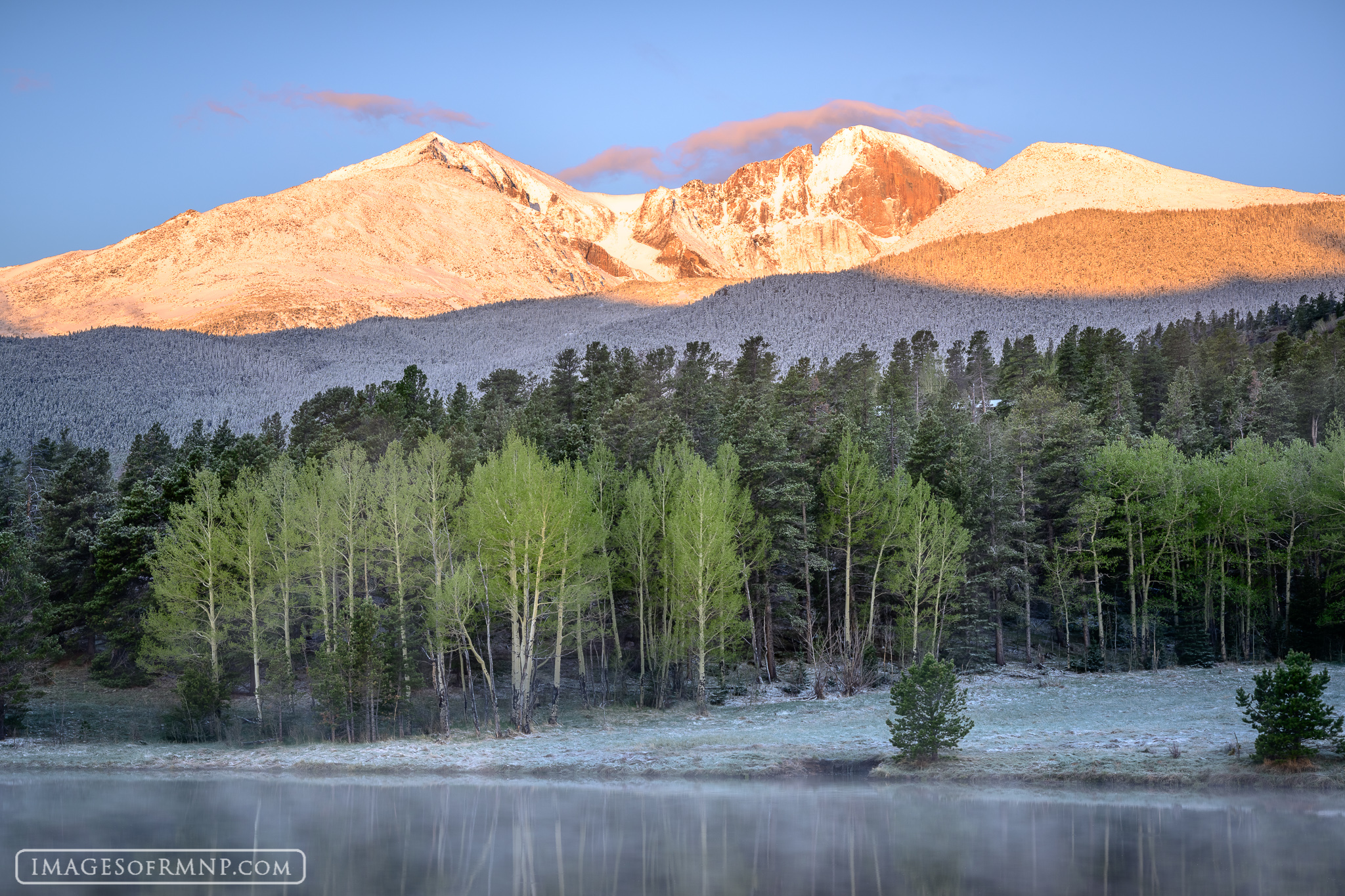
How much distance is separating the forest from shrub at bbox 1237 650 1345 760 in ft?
70.2

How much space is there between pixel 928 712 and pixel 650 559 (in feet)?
71.8

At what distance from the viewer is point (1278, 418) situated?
71.7m

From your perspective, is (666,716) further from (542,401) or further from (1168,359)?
(1168,359)

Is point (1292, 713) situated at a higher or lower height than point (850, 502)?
lower

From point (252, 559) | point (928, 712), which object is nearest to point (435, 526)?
point (252, 559)

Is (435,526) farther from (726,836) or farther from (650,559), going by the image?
(726,836)

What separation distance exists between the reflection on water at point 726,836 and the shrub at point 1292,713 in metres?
1.87

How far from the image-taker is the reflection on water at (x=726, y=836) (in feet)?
56.6

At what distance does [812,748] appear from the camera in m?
32.2

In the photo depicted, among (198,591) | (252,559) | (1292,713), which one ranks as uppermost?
(252,559)

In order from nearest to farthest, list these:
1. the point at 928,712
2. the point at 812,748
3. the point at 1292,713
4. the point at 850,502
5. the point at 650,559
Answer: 1. the point at 1292,713
2. the point at 928,712
3. the point at 812,748
4. the point at 650,559
5. the point at 850,502

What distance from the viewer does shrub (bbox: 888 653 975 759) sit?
1098 inches

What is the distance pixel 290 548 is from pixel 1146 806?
114 ft

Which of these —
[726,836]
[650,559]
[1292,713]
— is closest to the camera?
[726,836]
